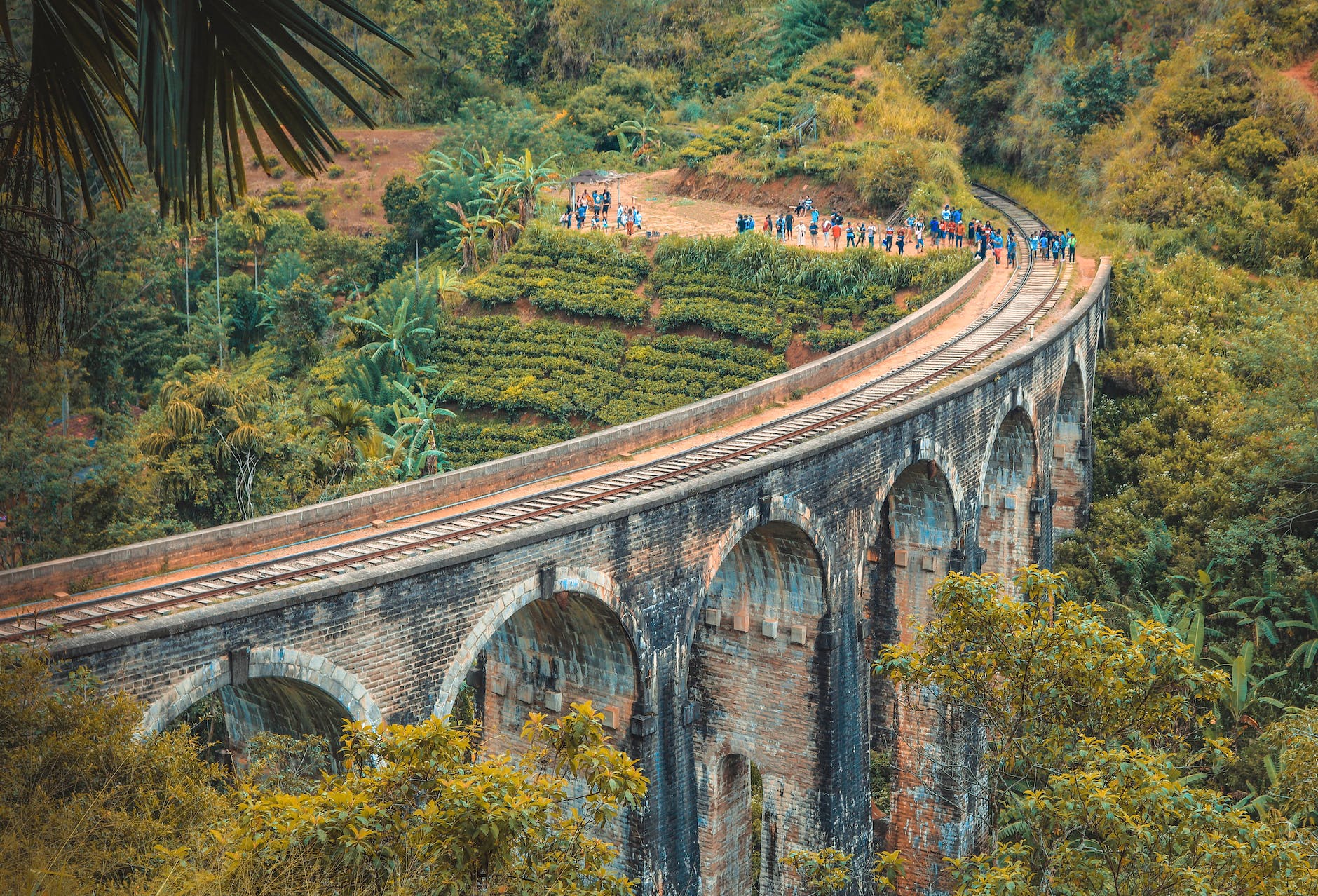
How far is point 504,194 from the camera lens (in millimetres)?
56125

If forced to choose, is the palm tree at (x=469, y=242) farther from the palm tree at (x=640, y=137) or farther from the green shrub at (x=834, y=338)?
the green shrub at (x=834, y=338)

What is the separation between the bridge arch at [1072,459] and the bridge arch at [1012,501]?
503 cm

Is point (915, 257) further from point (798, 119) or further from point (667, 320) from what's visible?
point (798, 119)

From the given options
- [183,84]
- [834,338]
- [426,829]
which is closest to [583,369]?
[834,338]

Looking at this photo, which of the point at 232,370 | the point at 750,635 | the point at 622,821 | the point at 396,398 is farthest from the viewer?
the point at 232,370

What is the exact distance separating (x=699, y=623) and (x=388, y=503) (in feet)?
22.7

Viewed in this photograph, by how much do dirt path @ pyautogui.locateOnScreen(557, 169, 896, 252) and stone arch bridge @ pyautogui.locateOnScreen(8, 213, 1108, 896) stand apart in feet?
71.3

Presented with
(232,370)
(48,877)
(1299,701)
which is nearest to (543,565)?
(48,877)

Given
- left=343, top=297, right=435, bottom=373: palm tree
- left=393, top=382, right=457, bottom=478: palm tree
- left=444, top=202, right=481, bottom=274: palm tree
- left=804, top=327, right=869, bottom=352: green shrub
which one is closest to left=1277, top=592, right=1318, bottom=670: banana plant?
left=804, top=327, right=869, bottom=352: green shrub

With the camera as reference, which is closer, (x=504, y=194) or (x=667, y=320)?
(x=667, y=320)

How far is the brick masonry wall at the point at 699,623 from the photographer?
14133mm

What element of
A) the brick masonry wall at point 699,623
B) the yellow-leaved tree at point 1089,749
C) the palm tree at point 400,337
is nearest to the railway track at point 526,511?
the brick masonry wall at point 699,623

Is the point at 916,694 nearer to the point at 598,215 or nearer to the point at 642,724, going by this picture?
the point at 642,724

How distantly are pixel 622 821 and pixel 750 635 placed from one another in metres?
5.05
